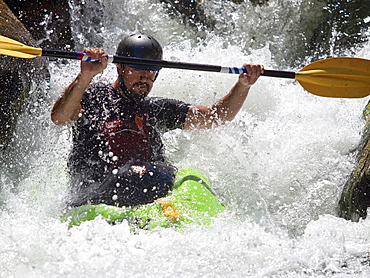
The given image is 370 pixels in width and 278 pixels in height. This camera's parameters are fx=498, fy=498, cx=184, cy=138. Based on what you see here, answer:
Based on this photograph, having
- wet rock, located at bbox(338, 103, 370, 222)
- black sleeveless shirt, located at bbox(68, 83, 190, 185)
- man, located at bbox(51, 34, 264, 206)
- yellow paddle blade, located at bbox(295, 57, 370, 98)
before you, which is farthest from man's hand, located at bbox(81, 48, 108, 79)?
wet rock, located at bbox(338, 103, 370, 222)

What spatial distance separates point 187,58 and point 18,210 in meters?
2.90

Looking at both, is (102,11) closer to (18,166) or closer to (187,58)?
(187,58)

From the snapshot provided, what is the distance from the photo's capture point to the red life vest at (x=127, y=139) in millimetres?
3188

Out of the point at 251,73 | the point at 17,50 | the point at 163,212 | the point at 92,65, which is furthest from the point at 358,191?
the point at 17,50

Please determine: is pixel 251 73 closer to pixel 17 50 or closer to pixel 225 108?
pixel 225 108

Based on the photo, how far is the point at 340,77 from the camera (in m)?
3.64

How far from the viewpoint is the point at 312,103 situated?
5.03 metres

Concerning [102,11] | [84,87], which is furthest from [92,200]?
[102,11]

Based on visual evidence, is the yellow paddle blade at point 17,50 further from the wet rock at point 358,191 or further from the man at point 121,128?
the wet rock at point 358,191

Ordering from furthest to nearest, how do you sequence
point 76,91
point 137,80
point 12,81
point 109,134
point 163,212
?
point 12,81 → point 137,80 → point 109,134 → point 76,91 → point 163,212

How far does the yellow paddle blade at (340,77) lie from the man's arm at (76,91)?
59.6 inches

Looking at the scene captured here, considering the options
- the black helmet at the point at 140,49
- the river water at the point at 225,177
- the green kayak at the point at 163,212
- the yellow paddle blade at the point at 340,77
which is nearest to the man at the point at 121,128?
the black helmet at the point at 140,49

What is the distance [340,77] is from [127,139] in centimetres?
163

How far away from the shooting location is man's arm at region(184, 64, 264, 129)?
332 centimetres
